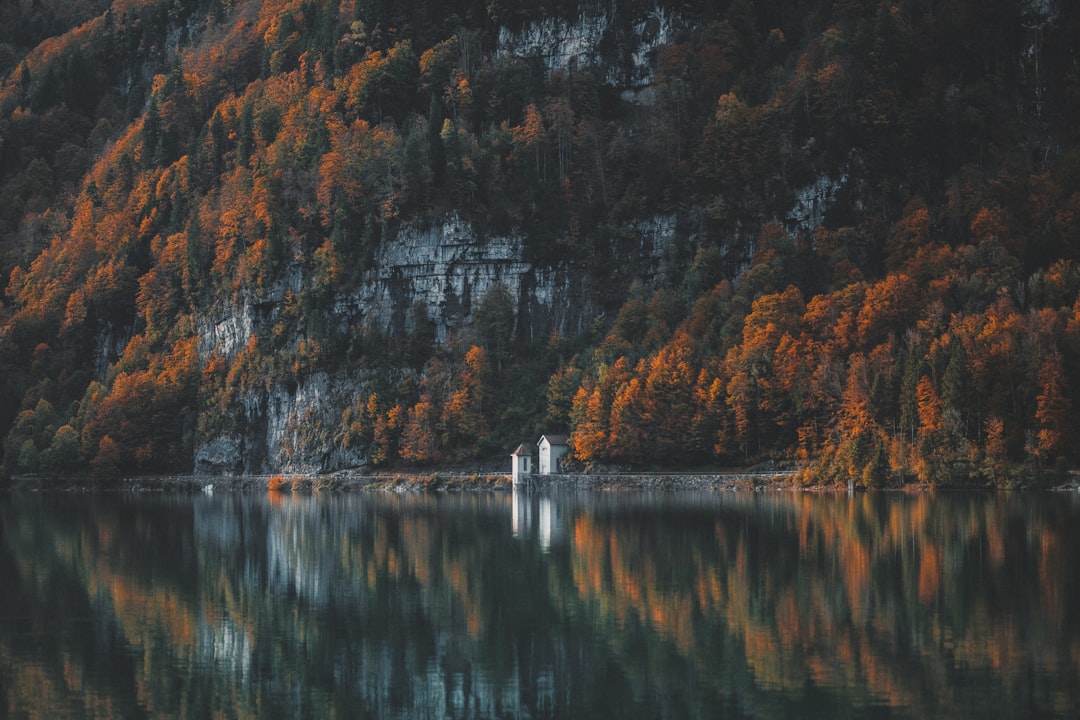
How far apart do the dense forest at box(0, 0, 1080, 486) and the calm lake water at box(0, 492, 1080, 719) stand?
1741 inches

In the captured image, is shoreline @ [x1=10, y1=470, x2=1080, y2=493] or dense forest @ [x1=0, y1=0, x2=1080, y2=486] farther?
dense forest @ [x1=0, y1=0, x2=1080, y2=486]

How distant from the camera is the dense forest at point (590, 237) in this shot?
110 metres

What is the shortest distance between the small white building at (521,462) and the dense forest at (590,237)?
17.4ft

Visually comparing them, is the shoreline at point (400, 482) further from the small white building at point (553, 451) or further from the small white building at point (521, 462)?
the small white building at point (553, 451)

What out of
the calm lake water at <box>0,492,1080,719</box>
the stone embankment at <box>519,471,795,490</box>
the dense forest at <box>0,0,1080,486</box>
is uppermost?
the dense forest at <box>0,0,1080,486</box>

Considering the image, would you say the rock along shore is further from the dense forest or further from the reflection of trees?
the reflection of trees

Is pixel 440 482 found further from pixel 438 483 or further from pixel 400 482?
pixel 400 482

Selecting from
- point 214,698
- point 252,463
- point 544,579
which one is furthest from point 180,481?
point 214,698

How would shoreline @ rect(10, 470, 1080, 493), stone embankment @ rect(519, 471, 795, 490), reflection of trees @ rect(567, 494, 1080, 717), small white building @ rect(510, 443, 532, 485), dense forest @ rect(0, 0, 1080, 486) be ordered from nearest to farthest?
reflection of trees @ rect(567, 494, 1080, 717)
shoreline @ rect(10, 470, 1080, 493)
stone embankment @ rect(519, 471, 795, 490)
dense forest @ rect(0, 0, 1080, 486)
small white building @ rect(510, 443, 532, 485)

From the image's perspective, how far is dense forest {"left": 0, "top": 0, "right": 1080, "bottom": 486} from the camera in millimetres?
110125

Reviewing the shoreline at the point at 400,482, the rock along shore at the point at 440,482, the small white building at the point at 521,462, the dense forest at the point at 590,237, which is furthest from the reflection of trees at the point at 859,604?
the small white building at the point at 521,462

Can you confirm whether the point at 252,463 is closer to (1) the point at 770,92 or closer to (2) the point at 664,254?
(2) the point at 664,254

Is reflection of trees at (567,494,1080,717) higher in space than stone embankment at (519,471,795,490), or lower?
lower

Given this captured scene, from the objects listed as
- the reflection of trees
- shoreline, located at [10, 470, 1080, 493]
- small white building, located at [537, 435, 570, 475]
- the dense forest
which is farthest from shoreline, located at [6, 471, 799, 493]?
the reflection of trees
